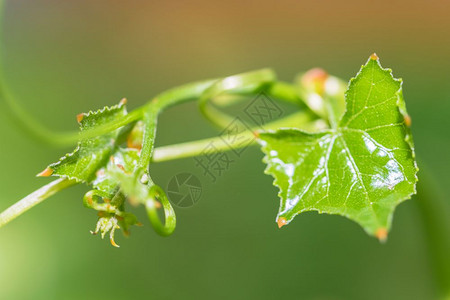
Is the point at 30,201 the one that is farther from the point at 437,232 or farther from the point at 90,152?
the point at 437,232

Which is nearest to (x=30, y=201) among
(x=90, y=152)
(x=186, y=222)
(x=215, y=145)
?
(x=90, y=152)

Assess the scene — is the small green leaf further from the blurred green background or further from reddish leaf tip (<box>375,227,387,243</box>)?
the blurred green background

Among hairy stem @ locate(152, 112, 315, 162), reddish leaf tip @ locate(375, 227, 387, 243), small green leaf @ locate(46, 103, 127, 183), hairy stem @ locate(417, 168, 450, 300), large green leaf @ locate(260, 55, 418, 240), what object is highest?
small green leaf @ locate(46, 103, 127, 183)

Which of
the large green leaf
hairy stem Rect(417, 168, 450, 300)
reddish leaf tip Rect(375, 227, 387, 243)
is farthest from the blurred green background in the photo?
reddish leaf tip Rect(375, 227, 387, 243)

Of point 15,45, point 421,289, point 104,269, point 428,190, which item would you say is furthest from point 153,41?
point 428,190

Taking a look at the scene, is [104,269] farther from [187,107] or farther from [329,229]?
[187,107]

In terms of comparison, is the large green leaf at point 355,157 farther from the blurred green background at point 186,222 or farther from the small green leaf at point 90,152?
the blurred green background at point 186,222
